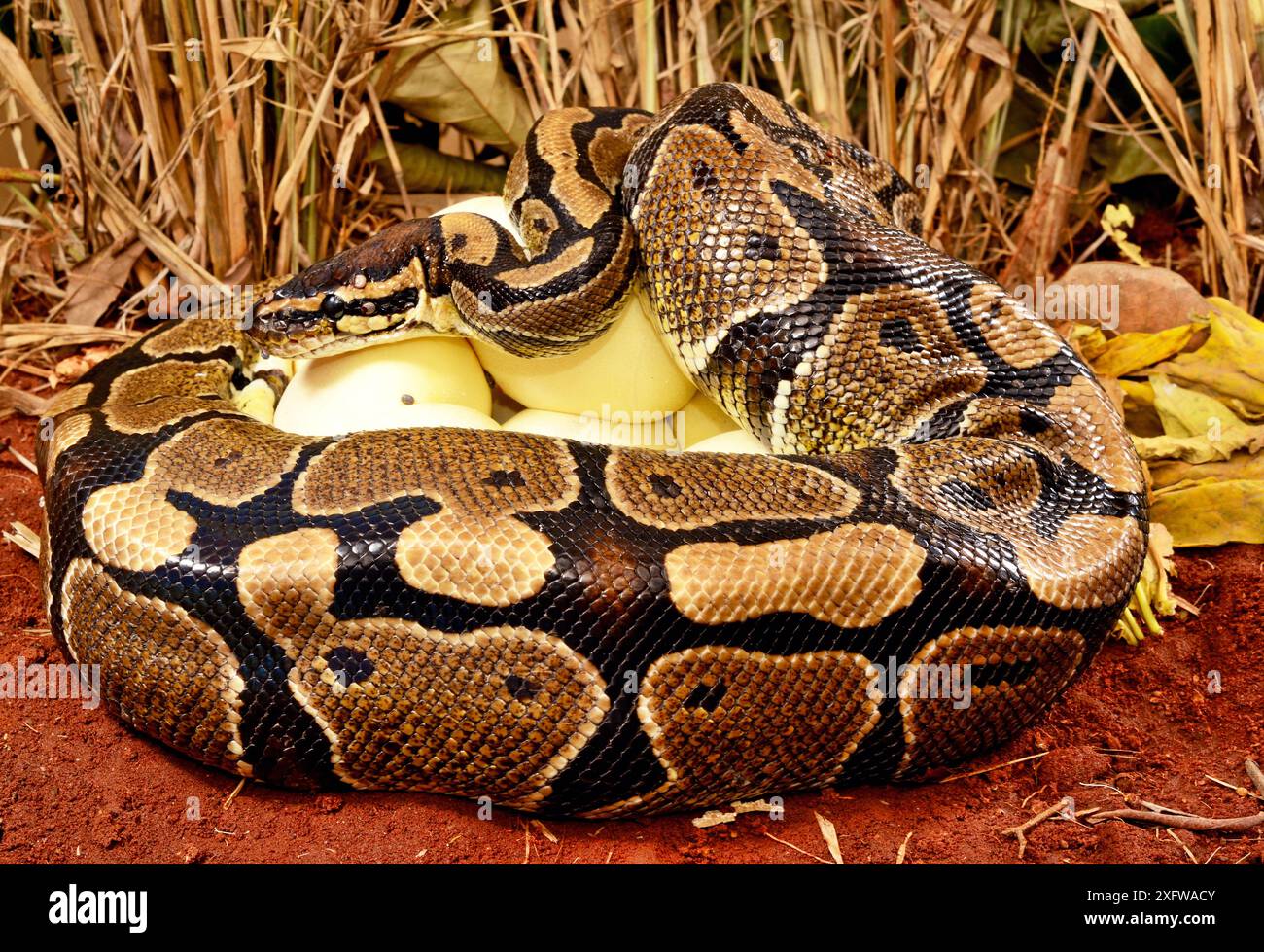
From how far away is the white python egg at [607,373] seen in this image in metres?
4.70

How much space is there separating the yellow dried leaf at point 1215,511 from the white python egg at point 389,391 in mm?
2926

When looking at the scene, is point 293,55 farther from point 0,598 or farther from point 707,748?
point 707,748

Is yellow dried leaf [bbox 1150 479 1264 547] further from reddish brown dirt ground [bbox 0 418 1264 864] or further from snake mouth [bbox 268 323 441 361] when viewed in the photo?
snake mouth [bbox 268 323 441 361]

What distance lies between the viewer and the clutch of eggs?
4477 mm

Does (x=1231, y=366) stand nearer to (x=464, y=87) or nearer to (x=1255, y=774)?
(x=1255, y=774)

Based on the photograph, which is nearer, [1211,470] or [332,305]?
[332,305]

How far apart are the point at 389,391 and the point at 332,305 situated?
399 millimetres

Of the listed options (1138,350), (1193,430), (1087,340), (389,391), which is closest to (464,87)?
(389,391)

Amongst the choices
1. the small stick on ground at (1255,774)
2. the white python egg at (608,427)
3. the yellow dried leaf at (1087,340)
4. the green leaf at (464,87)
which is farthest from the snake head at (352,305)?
the small stick on ground at (1255,774)

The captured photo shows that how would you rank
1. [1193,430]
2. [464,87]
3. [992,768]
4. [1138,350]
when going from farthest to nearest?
[464,87] < [1138,350] < [1193,430] < [992,768]

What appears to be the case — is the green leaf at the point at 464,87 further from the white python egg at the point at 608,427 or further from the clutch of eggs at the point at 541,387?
the white python egg at the point at 608,427

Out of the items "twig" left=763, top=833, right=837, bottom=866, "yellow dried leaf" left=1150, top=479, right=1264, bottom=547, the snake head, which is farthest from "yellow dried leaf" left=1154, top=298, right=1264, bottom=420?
the snake head

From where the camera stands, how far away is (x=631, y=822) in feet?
11.6

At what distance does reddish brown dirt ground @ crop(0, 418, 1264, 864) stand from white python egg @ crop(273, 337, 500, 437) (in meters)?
1.27
